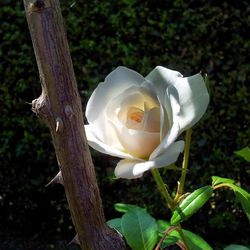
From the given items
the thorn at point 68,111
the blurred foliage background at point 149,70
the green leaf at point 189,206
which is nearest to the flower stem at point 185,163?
the green leaf at point 189,206

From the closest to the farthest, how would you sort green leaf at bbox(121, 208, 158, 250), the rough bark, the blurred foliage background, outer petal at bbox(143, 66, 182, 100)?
the rough bark, outer petal at bbox(143, 66, 182, 100), green leaf at bbox(121, 208, 158, 250), the blurred foliage background

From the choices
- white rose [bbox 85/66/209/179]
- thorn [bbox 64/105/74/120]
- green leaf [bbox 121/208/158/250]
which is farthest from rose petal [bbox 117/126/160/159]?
green leaf [bbox 121/208/158/250]

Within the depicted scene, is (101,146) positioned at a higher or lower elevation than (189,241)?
higher

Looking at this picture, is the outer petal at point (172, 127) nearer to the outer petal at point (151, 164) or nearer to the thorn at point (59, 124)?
the outer petal at point (151, 164)

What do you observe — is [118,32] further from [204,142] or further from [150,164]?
[150,164]

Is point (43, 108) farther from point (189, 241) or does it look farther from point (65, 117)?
point (189, 241)

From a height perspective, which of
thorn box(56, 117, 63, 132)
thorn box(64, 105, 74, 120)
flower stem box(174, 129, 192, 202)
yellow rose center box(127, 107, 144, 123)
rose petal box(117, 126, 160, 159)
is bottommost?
flower stem box(174, 129, 192, 202)

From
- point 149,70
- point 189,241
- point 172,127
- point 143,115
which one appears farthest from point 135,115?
point 149,70

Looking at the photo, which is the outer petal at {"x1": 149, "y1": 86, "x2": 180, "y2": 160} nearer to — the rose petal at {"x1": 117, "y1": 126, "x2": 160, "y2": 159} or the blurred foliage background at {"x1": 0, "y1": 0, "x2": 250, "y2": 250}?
the rose petal at {"x1": 117, "y1": 126, "x2": 160, "y2": 159}
